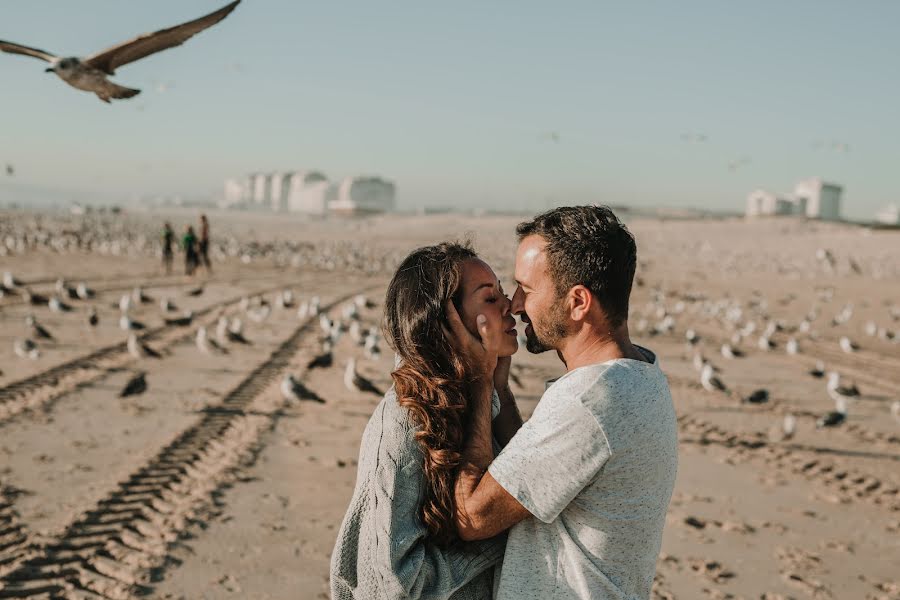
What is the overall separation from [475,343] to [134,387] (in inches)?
298

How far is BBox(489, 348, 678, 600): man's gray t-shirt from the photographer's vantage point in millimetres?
1676

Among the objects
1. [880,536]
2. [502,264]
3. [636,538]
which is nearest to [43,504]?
[636,538]

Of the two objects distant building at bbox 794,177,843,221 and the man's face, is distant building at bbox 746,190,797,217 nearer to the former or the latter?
distant building at bbox 794,177,843,221

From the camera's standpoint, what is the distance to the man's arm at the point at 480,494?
1.75 meters

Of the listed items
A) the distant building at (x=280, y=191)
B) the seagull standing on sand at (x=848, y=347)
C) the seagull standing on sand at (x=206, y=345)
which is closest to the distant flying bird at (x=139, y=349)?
the seagull standing on sand at (x=206, y=345)

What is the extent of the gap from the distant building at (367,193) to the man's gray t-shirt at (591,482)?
116 meters

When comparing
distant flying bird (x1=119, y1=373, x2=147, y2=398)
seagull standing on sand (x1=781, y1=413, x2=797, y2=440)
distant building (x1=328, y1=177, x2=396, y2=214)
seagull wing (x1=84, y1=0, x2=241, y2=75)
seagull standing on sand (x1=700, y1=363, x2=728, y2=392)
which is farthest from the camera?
distant building (x1=328, y1=177, x2=396, y2=214)

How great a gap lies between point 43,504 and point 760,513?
5631 mm

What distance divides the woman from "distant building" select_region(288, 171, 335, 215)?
120641 millimetres

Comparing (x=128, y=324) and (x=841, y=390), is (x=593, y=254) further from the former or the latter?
(x=128, y=324)

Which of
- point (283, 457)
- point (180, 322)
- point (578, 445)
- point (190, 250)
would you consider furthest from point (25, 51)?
point (190, 250)

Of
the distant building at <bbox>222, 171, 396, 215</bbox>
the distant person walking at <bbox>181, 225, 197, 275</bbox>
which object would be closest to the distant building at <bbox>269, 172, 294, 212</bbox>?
the distant building at <bbox>222, 171, 396, 215</bbox>

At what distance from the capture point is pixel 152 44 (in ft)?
11.5

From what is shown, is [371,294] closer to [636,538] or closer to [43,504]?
[43,504]
